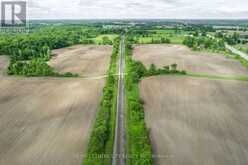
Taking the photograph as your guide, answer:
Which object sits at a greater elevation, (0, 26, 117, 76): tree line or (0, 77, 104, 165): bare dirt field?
(0, 26, 117, 76): tree line

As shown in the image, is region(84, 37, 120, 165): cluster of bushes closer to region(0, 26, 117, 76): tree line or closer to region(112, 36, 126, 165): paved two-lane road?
region(112, 36, 126, 165): paved two-lane road

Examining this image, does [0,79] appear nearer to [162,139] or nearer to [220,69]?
[162,139]

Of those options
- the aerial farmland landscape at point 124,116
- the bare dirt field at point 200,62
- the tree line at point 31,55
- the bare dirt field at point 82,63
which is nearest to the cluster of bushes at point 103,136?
the aerial farmland landscape at point 124,116

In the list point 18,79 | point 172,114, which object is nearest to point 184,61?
point 172,114

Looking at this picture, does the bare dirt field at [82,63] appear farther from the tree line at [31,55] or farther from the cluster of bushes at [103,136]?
the cluster of bushes at [103,136]

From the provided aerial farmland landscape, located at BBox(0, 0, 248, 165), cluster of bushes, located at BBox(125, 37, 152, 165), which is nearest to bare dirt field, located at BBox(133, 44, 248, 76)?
aerial farmland landscape, located at BBox(0, 0, 248, 165)

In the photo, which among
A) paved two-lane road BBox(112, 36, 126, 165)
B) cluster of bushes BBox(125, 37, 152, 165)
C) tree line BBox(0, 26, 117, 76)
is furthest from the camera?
tree line BBox(0, 26, 117, 76)
